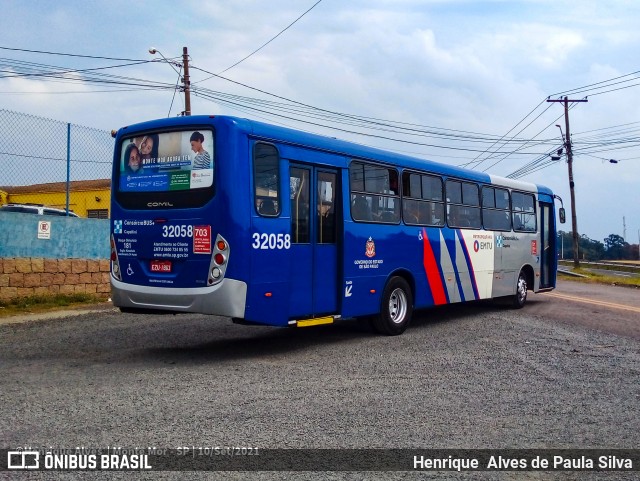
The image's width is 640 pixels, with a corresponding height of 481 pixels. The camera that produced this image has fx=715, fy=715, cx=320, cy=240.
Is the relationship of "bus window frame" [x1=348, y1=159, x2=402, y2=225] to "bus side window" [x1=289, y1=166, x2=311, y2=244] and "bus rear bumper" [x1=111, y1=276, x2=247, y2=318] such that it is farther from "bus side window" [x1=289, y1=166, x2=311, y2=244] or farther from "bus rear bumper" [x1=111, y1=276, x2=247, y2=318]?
"bus rear bumper" [x1=111, y1=276, x2=247, y2=318]

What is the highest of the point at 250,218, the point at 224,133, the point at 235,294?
the point at 224,133

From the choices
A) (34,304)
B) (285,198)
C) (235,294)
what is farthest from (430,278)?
(34,304)

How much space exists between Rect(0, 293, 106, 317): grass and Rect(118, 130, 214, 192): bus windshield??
5.74m

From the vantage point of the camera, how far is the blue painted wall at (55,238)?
48.4ft

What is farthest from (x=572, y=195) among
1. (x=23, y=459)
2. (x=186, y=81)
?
(x=23, y=459)

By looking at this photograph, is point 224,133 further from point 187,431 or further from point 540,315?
point 540,315

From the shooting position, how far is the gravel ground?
562 cm

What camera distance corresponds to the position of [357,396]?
7.11m

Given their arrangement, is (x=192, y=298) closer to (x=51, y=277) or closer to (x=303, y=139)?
(x=303, y=139)

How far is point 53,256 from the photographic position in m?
15.7

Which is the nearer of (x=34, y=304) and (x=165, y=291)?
(x=165, y=291)

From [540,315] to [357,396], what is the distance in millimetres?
8887

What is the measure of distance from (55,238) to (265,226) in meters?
8.47

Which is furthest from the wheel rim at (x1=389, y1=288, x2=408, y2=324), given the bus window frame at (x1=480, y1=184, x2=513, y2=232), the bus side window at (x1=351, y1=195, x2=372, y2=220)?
the bus window frame at (x1=480, y1=184, x2=513, y2=232)
